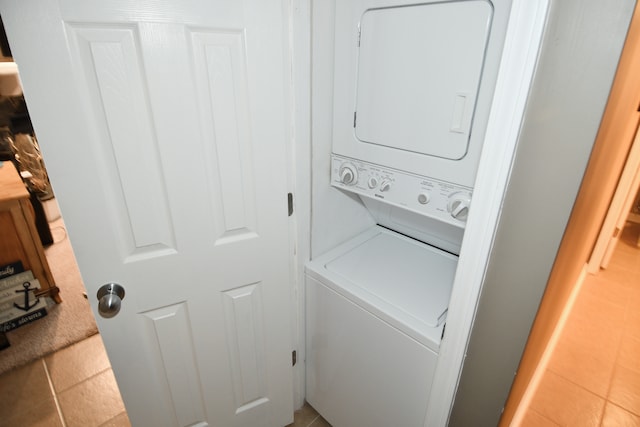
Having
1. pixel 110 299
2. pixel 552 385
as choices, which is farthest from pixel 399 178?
pixel 552 385

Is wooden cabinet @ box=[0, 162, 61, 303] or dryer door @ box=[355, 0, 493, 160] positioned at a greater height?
dryer door @ box=[355, 0, 493, 160]

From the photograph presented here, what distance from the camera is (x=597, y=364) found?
6.50ft

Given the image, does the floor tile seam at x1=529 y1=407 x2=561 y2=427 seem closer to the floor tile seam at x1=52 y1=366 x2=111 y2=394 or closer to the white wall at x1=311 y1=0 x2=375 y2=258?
the white wall at x1=311 y1=0 x2=375 y2=258

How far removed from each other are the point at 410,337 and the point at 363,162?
610mm

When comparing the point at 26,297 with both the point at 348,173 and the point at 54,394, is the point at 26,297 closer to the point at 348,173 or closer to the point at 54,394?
the point at 54,394

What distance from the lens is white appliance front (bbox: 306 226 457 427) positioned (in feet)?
3.61

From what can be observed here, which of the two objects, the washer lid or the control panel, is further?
the washer lid

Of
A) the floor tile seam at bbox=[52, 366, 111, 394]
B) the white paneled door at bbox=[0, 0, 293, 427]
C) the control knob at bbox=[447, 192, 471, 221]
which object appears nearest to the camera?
the white paneled door at bbox=[0, 0, 293, 427]

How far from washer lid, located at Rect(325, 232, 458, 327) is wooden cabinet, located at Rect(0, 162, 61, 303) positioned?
2.06m

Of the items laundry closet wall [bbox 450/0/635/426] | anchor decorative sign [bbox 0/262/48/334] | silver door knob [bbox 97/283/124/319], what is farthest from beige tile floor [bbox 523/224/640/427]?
anchor decorative sign [bbox 0/262/48/334]

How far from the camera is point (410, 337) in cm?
107

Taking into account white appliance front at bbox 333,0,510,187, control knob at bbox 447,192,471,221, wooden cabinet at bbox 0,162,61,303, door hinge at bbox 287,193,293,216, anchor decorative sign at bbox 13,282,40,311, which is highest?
white appliance front at bbox 333,0,510,187

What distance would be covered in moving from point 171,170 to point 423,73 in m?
0.77

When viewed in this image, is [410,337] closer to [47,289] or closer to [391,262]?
[391,262]
